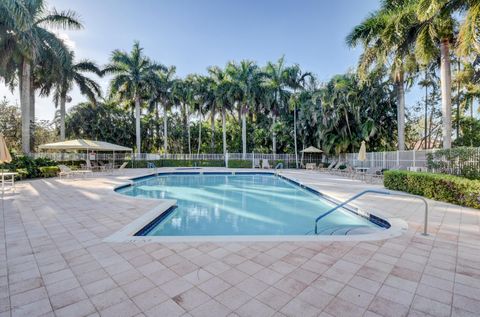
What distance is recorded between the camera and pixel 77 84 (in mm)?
17797

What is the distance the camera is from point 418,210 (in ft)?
17.9

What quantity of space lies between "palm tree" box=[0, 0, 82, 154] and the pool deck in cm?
1122

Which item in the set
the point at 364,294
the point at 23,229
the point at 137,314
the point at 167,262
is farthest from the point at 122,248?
the point at 364,294

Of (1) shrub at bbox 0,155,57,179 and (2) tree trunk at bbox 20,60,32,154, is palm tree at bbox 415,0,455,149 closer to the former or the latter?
(1) shrub at bbox 0,155,57,179

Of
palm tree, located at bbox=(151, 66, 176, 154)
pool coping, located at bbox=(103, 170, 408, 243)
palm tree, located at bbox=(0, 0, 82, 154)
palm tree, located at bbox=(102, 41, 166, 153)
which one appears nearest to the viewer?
pool coping, located at bbox=(103, 170, 408, 243)

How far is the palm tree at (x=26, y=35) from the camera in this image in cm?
1020

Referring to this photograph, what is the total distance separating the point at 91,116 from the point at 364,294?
28400mm

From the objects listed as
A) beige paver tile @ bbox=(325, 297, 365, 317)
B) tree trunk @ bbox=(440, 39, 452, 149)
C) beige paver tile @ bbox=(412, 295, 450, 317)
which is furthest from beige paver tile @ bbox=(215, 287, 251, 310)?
tree trunk @ bbox=(440, 39, 452, 149)

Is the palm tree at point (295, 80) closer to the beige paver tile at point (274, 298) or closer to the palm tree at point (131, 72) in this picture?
the palm tree at point (131, 72)

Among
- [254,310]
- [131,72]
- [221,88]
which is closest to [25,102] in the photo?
[131,72]

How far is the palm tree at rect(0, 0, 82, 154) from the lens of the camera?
33.5 ft

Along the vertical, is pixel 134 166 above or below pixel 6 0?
below

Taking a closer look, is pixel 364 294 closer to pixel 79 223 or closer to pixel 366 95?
pixel 79 223

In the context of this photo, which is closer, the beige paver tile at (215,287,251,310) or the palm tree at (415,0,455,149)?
the beige paver tile at (215,287,251,310)
